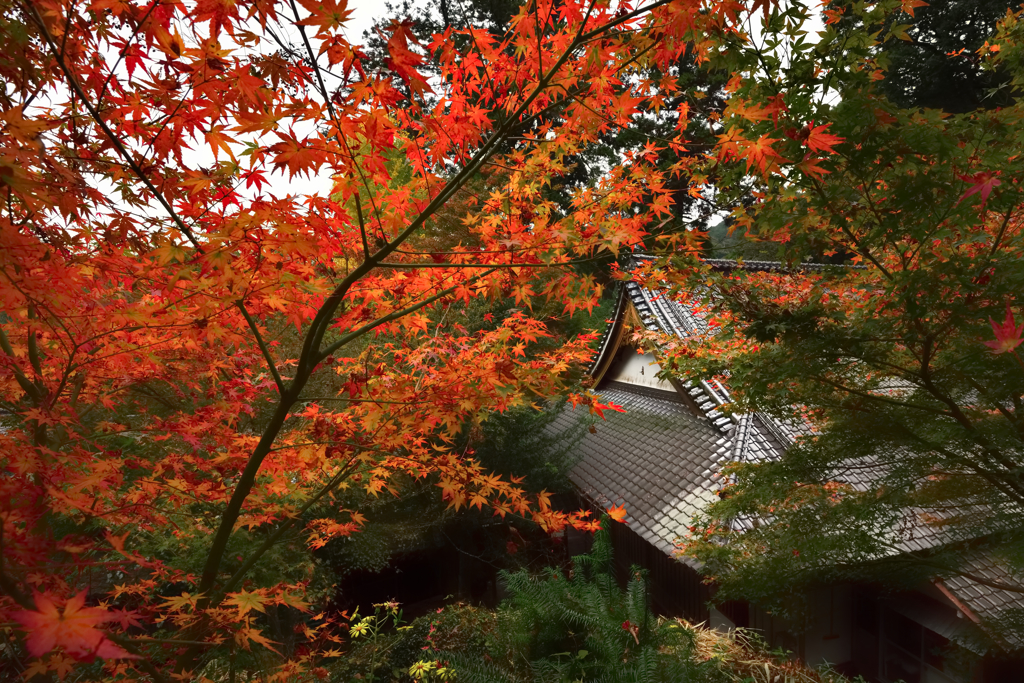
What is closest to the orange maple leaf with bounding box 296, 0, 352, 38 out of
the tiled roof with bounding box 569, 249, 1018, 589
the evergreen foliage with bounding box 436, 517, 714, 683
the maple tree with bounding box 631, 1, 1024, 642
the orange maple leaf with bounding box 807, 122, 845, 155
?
the maple tree with bounding box 631, 1, 1024, 642

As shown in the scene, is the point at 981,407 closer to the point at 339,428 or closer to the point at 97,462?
the point at 339,428

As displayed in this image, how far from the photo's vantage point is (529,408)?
8336 millimetres

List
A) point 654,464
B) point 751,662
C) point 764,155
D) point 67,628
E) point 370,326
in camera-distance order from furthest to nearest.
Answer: point 654,464 < point 751,662 < point 370,326 < point 764,155 < point 67,628

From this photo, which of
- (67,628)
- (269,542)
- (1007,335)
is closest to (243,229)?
(67,628)

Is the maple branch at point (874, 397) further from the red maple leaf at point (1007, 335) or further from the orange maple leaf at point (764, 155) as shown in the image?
the orange maple leaf at point (764, 155)

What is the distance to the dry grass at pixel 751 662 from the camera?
4578 mm

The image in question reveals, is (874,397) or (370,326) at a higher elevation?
(874,397)

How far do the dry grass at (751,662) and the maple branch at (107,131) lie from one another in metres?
5.11

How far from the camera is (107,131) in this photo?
1.89 meters

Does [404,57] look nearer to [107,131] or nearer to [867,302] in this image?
[107,131]

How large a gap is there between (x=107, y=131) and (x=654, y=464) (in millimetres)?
7834

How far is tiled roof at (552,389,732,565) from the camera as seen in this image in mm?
6840

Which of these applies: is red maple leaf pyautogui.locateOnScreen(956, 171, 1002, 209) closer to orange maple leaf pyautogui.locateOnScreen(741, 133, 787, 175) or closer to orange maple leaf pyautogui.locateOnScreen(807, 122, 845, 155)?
orange maple leaf pyautogui.locateOnScreen(807, 122, 845, 155)

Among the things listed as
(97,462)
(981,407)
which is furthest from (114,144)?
(981,407)
